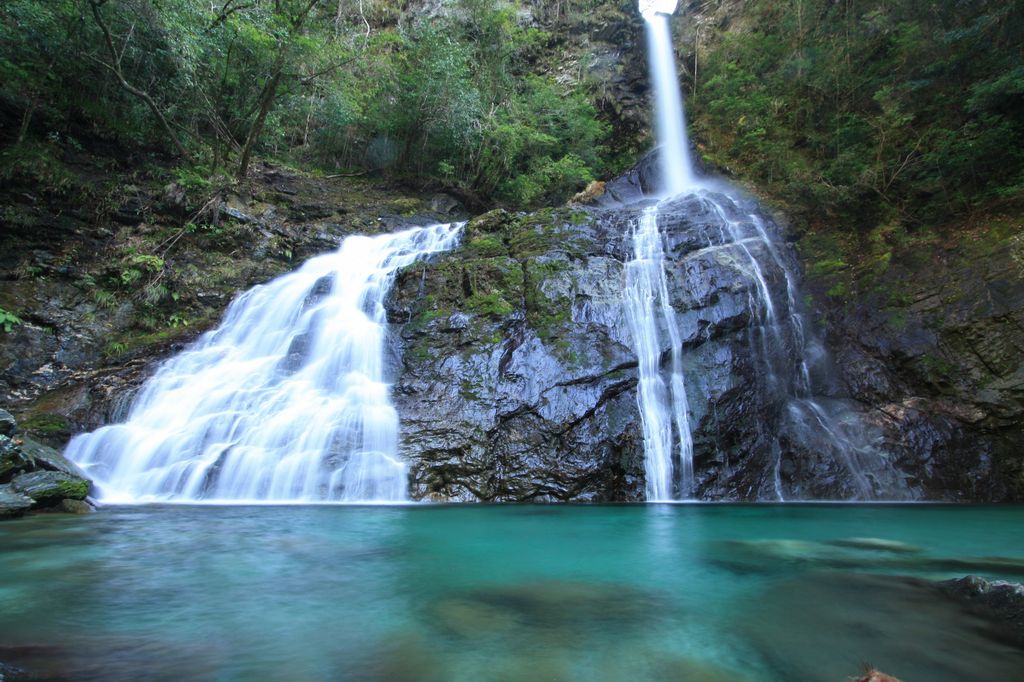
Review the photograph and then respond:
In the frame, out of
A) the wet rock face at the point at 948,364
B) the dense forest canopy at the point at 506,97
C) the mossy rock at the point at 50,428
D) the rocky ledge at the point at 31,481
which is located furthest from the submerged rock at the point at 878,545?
the mossy rock at the point at 50,428

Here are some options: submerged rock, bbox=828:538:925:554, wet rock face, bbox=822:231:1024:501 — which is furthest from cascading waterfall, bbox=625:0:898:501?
submerged rock, bbox=828:538:925:554

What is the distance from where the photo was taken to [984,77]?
9.73 metres

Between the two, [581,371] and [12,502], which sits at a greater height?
[581,371]

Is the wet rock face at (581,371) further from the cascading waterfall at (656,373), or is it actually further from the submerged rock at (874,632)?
the submerged rock at (874,632)

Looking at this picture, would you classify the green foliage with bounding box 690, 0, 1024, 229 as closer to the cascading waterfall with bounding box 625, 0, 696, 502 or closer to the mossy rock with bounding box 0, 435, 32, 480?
the cascading waterfall with bounding box 625, 0, 696, 502

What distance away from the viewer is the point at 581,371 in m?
7.90

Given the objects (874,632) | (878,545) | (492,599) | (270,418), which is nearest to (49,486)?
(270,418)

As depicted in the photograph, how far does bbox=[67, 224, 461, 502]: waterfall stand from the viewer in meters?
6.88

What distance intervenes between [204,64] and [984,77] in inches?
664

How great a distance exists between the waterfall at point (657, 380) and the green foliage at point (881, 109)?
4.52 meters

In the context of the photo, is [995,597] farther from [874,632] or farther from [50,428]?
[50,428]

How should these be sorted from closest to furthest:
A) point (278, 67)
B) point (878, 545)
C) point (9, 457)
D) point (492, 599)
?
point (492, 599), point (878, 545), point (9, 457), point (278, 67)

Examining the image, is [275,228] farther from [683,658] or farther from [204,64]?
[683,658]

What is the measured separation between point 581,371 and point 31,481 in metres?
6.87
